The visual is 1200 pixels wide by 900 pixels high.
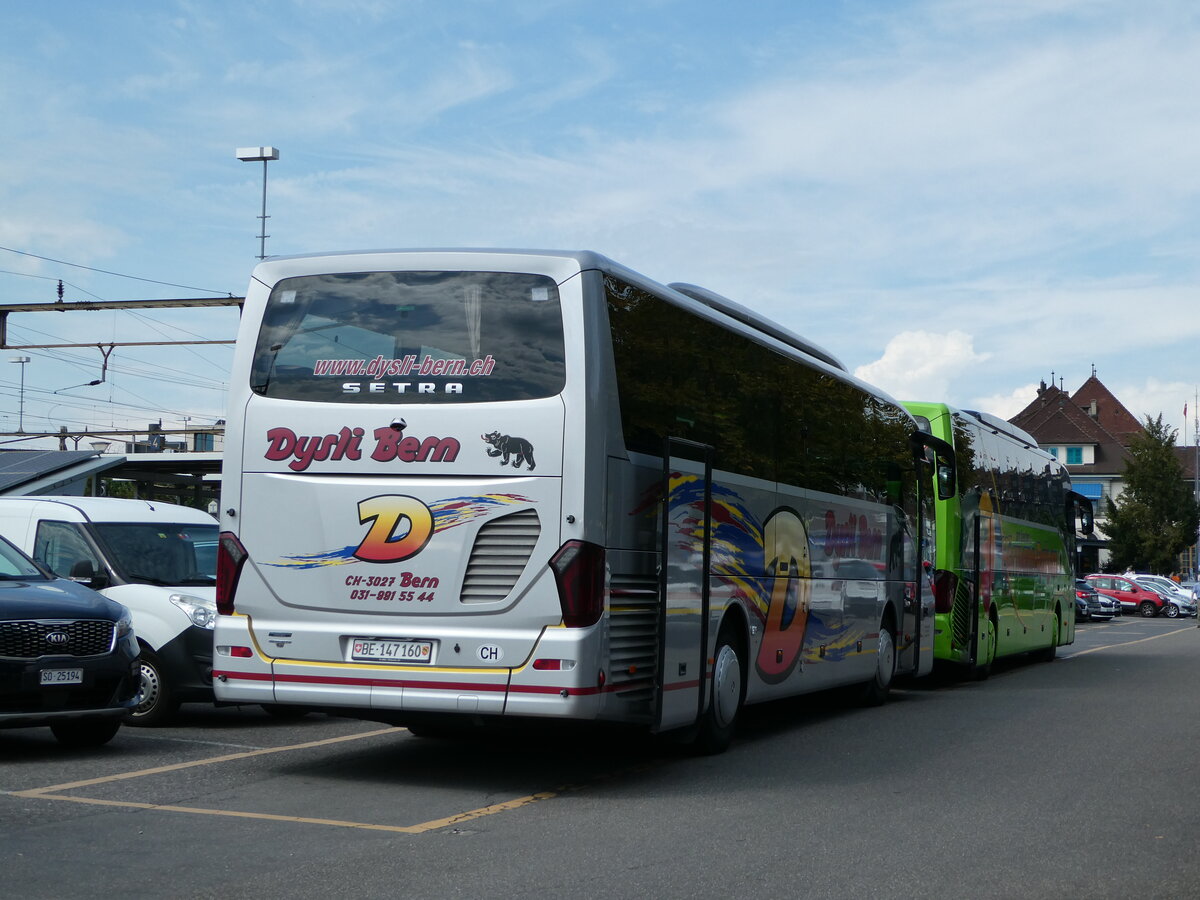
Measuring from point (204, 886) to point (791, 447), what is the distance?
7829 mm

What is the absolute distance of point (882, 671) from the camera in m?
17.2

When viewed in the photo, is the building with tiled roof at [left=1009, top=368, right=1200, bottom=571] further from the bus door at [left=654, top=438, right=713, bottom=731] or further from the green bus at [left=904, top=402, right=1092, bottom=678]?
the bus door at [left=654, top=438, right=713, bottom=731]

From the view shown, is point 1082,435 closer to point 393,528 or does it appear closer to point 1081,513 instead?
point 1081,513

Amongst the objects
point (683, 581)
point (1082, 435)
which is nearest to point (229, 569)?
point (683, 581)

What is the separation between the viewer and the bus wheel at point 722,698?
11375 millimetres

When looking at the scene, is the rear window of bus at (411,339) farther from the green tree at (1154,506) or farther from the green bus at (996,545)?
the green tree at (1154,506)

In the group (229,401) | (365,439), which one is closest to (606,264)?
(365,439)

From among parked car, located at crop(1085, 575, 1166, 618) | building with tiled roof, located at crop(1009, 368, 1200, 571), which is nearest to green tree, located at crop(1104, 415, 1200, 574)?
parked car, located at crop(1085, 575, 1166, 618)

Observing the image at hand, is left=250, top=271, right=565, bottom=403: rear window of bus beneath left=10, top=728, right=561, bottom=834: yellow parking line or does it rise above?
above

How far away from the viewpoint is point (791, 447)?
527 inches

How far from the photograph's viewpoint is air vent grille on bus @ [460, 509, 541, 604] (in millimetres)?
9359

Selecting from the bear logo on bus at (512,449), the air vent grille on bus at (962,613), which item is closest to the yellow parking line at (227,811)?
the bear logo on bus at (512,449)

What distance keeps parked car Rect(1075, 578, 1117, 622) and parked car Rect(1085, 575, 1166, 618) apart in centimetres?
587

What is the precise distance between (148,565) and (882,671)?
8084 millimetres
